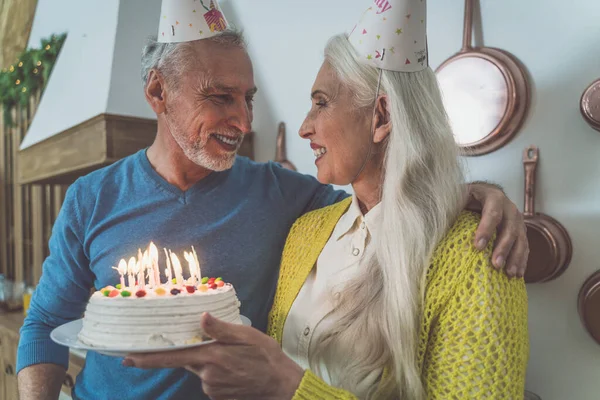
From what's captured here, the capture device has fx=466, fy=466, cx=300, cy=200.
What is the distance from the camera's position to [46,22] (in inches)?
142

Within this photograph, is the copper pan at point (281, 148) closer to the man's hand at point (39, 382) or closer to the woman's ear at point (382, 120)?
the woman's ear at point (382, 120)

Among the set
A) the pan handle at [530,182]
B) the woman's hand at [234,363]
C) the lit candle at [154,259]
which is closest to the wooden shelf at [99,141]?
the lit candle at [154,259]

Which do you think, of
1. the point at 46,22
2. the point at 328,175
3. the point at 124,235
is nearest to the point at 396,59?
the point at 328,175

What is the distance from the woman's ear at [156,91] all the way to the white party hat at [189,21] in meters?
0.11

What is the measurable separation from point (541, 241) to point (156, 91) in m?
1.29

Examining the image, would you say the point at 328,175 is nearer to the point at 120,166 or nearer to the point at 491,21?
the point at 120,166

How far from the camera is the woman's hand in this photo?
824mm

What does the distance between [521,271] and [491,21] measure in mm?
960

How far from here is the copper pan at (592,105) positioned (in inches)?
51.1

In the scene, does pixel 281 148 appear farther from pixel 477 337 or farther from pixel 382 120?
pixel 477 337

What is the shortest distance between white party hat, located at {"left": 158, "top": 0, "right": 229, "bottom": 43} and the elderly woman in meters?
0.43

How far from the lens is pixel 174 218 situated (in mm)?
1364

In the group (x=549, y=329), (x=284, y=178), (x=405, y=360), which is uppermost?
(x=284, y=178)

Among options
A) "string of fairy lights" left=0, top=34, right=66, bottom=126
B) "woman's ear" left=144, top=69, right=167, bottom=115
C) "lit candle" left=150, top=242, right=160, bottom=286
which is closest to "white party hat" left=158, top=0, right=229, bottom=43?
"woman's ear" left=144, top=69, right=167, bottom=115
